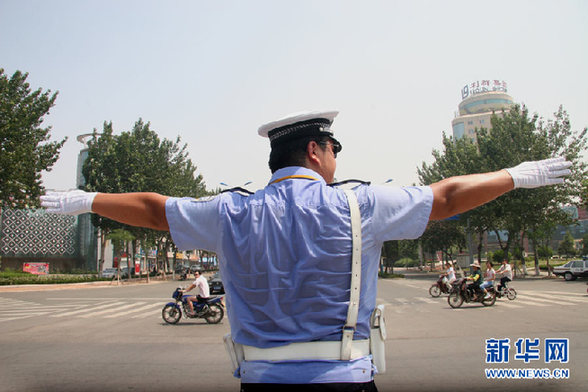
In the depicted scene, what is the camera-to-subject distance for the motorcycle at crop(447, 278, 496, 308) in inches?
601

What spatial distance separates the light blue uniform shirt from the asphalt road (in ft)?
13.6

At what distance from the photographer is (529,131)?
32000 millimetres

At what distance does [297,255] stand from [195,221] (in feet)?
1.31

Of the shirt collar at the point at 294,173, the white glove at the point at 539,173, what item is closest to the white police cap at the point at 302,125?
the shirt collar at the point at 294,173

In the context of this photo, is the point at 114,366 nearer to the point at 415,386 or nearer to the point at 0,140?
the point at 415,386

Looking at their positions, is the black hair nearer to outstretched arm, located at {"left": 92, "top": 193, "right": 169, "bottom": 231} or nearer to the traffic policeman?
the traffic policeman

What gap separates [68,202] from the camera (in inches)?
72.5

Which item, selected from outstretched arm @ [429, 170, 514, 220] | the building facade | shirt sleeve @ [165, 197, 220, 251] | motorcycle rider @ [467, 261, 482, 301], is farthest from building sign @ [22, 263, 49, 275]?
the building facade

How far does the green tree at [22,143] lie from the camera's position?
25.0m

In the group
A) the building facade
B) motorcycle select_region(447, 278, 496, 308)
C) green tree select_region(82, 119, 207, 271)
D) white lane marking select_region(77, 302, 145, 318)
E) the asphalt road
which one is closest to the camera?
the asphalt road

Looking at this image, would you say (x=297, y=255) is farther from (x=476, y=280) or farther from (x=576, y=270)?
(x=576, y=270)

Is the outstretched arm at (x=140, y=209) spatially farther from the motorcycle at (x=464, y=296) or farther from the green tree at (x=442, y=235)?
the green tree at (x=442, y=235)

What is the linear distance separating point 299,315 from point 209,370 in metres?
5.44

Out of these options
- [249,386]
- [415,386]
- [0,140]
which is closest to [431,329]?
[415,386]
